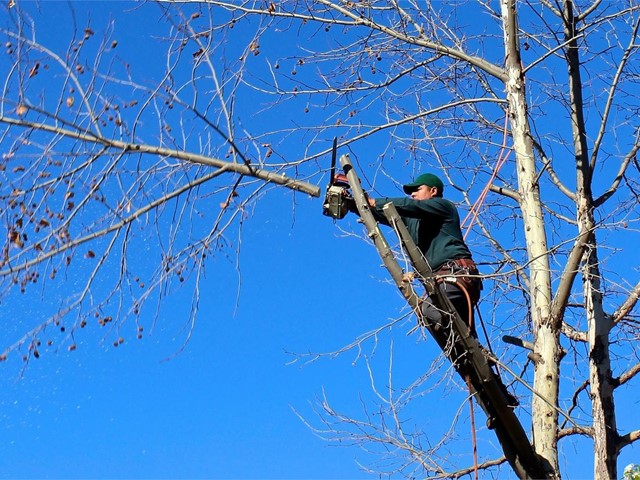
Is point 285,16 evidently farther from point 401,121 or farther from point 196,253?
point 196,253

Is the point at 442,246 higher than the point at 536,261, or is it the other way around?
the point at 536,261

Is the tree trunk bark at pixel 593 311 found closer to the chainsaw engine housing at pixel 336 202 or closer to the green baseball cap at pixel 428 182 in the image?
the green baseball cap at pixel 428 182

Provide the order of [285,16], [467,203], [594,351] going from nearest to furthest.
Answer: [285,16], [594,351], [467,203]

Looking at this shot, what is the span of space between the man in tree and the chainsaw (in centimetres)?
18

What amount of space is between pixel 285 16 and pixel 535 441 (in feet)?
12.8

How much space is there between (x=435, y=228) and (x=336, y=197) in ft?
2.71

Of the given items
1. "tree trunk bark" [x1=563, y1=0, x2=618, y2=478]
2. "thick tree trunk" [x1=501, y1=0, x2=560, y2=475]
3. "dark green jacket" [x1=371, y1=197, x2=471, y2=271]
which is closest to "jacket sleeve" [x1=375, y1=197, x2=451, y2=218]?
"dark green jacket" [x1=371, y1=197, x2=471, y2=271]

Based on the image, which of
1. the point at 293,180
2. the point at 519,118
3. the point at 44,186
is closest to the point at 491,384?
the point at 293,180

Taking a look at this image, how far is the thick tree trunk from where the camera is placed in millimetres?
7258

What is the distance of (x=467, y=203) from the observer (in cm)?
926

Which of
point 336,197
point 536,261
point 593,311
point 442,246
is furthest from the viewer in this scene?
point 593,311

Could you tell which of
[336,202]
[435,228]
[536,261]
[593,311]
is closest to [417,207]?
[435,228]

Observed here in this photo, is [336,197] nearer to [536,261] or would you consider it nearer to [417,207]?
[417,207]

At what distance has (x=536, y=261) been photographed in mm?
7633
